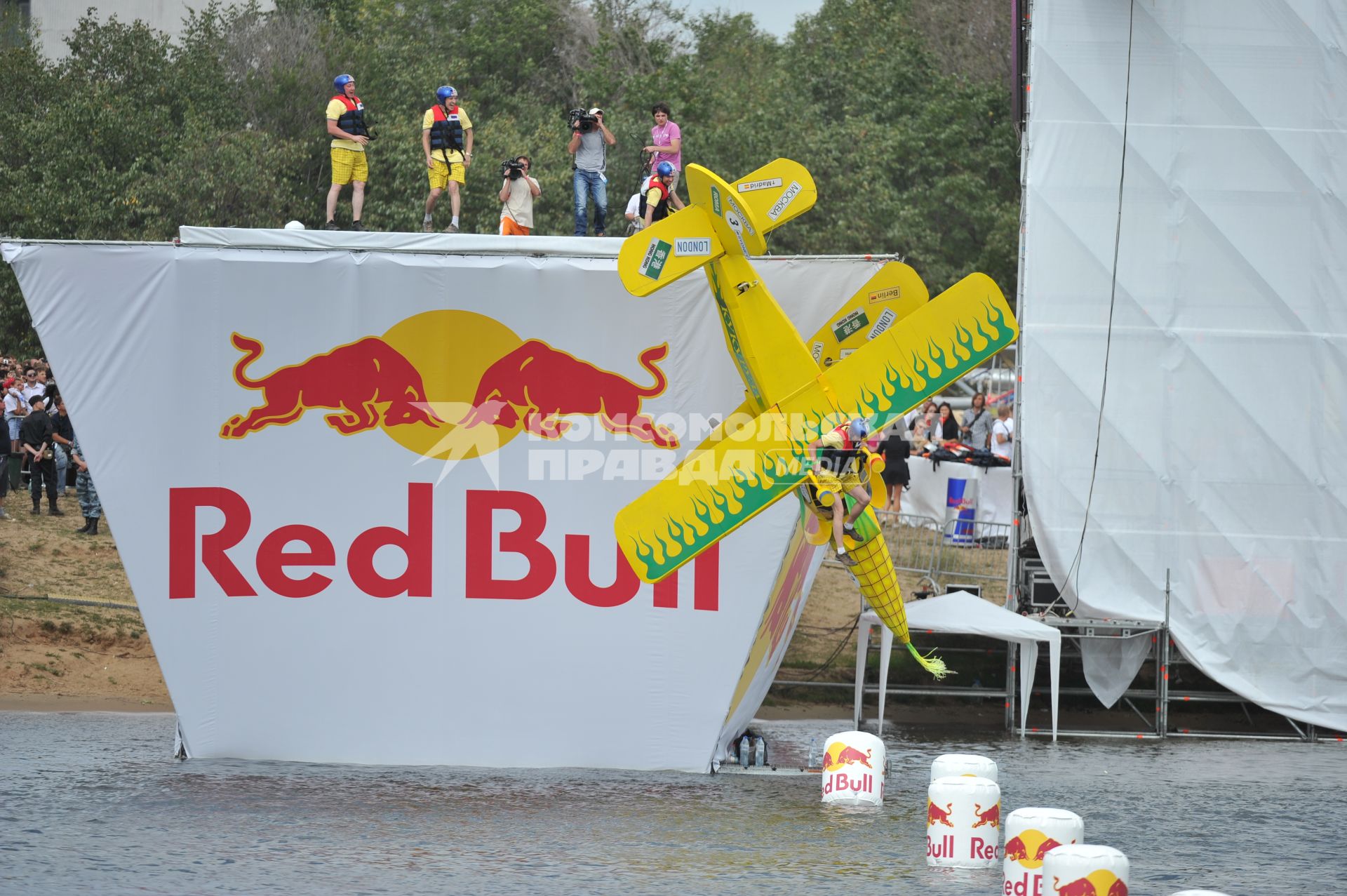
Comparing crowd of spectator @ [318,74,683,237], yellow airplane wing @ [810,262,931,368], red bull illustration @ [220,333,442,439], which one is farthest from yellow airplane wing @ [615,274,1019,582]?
crowd of spectator @ [318,74,683,237]

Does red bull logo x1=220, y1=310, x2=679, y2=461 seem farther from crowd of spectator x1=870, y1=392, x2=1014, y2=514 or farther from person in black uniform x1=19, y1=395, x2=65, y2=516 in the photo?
person in black uniform x1=19, y1=395, x2=65, y2=516

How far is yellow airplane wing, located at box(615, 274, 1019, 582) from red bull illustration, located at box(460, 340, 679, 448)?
7.01 ft

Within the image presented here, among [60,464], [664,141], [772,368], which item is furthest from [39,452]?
[772,368]

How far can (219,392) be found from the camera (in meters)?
13.2

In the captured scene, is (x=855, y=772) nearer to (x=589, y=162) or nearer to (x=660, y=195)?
(x=660, y=195)

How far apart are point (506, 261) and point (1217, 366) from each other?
786 centimetres

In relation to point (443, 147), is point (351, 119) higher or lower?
higher

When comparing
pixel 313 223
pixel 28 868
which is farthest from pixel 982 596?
pixel 313 223

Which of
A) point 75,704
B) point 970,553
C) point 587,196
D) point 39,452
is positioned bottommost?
point 75,704

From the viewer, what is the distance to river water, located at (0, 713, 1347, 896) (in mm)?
10344

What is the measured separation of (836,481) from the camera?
35.7ft

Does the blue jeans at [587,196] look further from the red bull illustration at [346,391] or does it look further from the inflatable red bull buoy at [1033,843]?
the inflatable red bull buoy at [1033,843]

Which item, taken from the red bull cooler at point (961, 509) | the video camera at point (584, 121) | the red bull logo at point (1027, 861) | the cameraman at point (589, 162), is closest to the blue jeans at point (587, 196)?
the cameraman at point (589, 162)

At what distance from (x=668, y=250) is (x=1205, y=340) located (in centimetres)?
742
